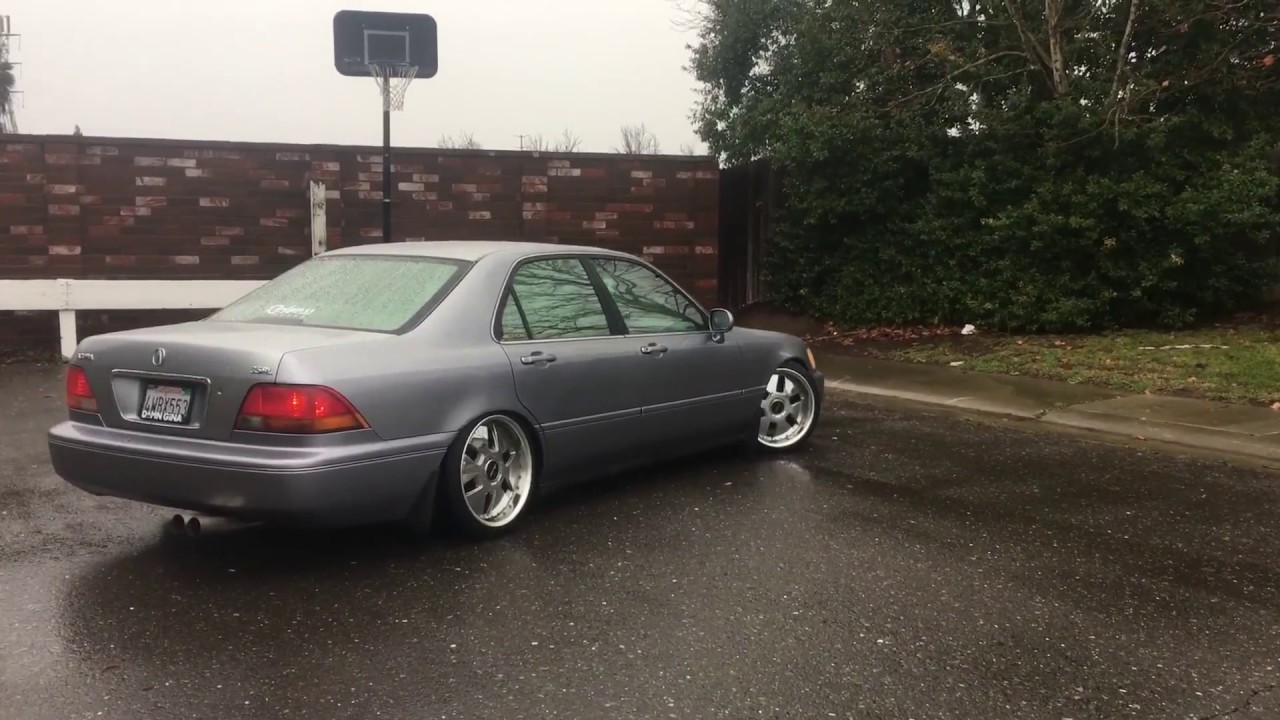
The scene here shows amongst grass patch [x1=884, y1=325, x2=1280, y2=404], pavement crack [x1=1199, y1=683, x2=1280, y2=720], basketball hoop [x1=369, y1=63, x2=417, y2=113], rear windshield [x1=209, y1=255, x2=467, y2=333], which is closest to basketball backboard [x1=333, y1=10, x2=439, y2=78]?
basketball hoop [x1=369, y1=63, x2=417, y2=113]

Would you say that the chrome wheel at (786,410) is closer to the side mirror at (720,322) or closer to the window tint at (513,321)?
the side mirror at (720,322)

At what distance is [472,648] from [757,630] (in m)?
0.99

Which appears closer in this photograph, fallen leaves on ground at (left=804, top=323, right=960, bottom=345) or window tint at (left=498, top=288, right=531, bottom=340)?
window tint at (left=498, top=288, right=531, bottom=340)

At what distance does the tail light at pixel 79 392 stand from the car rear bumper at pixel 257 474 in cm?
8

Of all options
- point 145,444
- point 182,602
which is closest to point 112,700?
point 182,602

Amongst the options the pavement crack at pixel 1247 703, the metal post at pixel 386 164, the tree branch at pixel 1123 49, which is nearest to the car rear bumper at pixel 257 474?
the pavement crack at pixel 1247 703

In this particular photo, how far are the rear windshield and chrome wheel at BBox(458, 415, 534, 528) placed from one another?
2.01 ft

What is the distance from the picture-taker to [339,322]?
4711mm

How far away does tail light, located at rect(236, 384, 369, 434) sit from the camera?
13.4 feet

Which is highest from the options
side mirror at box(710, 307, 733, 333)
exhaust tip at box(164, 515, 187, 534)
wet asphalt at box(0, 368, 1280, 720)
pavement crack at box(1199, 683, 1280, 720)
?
side mirror at box(710, 307, 733, 333)

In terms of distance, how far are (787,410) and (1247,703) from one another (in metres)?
3.79

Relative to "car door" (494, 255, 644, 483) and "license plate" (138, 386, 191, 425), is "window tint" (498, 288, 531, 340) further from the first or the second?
"license plate" (138, 386, 191, 425)

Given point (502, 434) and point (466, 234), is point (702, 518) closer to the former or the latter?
point (502, 434)

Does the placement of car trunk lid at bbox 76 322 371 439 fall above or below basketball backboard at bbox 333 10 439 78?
below
